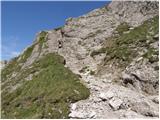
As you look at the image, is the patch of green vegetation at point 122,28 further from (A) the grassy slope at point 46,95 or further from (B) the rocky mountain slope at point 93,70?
(A) the grassy slope at point 46,95

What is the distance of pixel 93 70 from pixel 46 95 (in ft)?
28.5

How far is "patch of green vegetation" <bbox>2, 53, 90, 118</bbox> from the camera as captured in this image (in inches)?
1077

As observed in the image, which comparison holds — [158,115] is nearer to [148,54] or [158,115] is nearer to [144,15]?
[148,54]

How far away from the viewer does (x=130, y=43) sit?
38625 mm

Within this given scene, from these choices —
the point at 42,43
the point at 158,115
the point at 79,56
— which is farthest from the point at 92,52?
the point at 158,115

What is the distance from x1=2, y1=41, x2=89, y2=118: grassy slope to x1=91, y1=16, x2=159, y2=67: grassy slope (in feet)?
20.2

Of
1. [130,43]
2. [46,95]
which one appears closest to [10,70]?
[46,95]

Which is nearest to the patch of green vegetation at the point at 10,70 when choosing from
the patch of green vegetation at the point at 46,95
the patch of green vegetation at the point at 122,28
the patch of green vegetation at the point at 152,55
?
the patch of green vegetation at the point at 46,95

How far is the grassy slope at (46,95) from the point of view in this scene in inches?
1077

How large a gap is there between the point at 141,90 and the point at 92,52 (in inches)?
504

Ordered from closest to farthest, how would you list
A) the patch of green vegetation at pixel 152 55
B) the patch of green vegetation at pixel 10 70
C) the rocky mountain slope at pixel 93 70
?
the rocky mountain slope at pixel 93 70, the patch of green vegetation at pixel 152 55, the patch of green vegetation at pixel 10 70

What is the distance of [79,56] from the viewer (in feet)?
137

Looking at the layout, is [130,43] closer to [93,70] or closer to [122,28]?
[93,70]

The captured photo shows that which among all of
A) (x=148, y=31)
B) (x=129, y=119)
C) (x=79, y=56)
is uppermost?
(x=148, y=31)
